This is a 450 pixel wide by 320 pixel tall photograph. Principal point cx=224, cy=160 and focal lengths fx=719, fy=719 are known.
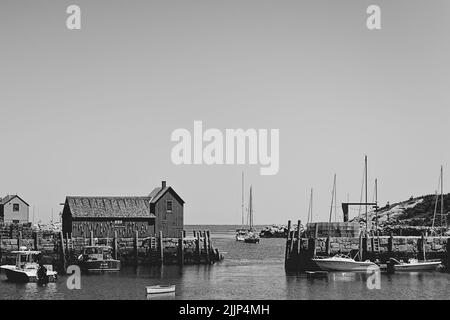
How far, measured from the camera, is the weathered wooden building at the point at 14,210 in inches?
4156

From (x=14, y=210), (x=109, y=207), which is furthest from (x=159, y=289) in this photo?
(x=14, y=210)

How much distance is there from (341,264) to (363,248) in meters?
6.82

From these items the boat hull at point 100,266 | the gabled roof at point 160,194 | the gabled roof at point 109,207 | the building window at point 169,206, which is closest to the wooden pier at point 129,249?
the gabled roof at point 109,207

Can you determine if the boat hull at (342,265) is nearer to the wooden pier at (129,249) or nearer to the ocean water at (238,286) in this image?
the ocean water at (238,286)

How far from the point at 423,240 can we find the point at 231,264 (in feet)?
65.2

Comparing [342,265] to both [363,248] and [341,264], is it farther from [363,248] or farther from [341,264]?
[363,248]

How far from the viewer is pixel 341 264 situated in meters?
61.9

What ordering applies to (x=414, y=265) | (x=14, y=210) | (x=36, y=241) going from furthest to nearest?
(x=14, y=210), (x=36, y=241), (x=414, y=265)

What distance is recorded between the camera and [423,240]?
69000 mm

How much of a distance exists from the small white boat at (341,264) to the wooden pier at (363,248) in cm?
225

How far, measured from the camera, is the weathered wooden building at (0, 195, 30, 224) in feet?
346

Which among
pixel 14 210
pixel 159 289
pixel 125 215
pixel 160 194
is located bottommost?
pixel 159 289
